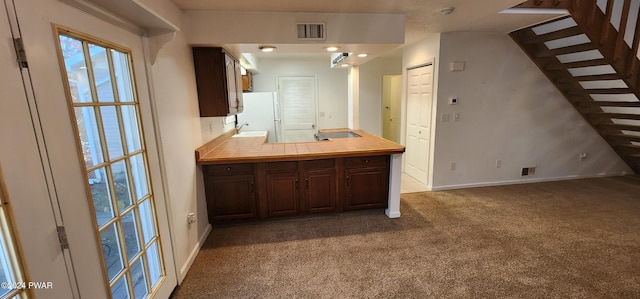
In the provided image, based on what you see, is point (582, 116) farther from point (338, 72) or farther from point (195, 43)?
point (195, 43)

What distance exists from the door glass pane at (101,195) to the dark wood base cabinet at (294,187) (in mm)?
1386

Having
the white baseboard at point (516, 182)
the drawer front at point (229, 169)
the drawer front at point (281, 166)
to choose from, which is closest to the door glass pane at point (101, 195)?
the drawer front at point (229, 169)

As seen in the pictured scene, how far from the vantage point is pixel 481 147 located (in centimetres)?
397

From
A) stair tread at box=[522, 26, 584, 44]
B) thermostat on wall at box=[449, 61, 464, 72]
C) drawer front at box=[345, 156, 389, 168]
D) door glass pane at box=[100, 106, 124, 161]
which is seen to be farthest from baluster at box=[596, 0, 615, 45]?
door glass pane at box=[100, 106, 124, 161]

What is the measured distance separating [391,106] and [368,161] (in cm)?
402

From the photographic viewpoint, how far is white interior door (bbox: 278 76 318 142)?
19.6 ft

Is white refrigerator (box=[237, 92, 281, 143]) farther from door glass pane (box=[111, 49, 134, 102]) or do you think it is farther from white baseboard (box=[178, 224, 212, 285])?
door glass pane (box=[111, 49, 134, 102])

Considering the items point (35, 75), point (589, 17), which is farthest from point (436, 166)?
point (35, 75)

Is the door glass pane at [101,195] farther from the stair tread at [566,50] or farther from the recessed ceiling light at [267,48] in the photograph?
the stair tread at [566,50]

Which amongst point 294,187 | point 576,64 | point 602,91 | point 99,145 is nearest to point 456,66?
point 576,64

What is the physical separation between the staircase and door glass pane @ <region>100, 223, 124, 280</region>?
13.2ft

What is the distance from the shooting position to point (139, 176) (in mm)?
1588

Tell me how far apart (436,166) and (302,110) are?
325cm

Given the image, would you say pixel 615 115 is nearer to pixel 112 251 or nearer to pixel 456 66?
pixel 456 66
